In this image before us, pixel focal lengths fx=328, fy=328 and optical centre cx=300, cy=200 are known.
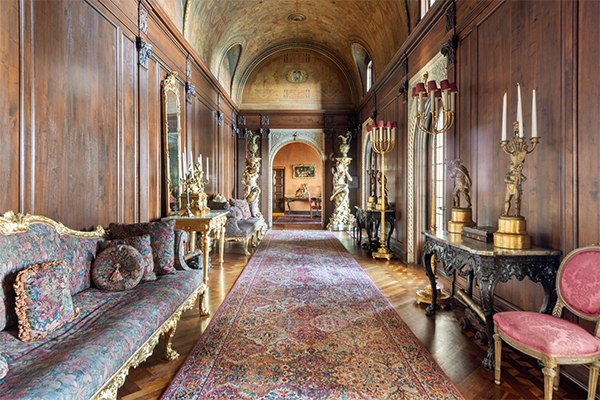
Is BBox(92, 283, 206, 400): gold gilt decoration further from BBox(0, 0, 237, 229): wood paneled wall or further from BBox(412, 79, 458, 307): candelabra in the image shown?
BBox(412, 79, 458, 307): candelabra

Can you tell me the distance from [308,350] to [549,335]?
5.47 ft

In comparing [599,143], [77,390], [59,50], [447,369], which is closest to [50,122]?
[59,50]

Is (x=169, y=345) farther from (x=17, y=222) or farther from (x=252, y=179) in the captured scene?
(x=252, y=179)

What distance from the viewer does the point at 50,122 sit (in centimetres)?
268

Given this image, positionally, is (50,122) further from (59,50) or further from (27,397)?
(27,397)

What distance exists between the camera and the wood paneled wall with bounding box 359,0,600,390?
2.28 metres

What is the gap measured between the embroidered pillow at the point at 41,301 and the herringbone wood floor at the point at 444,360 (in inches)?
25.2

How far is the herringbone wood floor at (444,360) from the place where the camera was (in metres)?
2.16

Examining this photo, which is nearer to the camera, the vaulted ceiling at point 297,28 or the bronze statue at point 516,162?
the bronze statue at point 516,162

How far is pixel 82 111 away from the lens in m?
3.11

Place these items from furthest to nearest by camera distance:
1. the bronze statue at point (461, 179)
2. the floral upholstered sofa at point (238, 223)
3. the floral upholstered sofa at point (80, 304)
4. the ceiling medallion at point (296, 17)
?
the ceiling medallion at point (296, 17), the floral upholstered sofa at point (238, 223), the bronze statue at point (461, 179), the floral upholstered sofa at point (80, 304)

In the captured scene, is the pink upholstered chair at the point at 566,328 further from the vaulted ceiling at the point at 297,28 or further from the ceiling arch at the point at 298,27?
the ceiling arch at the point at 298,27

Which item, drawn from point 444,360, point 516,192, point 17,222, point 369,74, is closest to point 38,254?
point 17,222

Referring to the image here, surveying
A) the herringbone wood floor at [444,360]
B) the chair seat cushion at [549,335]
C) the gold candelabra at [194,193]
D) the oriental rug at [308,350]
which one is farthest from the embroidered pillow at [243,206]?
the chair seat cushion at [549,335]
